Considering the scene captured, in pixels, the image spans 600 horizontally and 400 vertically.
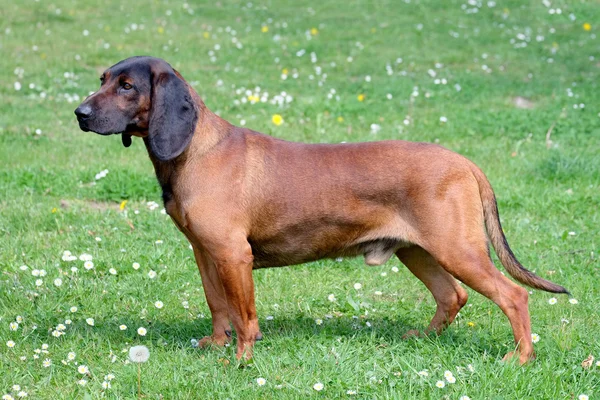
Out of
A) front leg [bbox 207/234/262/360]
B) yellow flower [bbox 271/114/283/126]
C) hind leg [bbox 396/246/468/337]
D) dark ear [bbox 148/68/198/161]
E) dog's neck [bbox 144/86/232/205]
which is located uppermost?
dark ear [bbox 148/68/198/161]

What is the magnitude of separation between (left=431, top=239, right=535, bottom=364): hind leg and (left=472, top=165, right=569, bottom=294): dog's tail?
150mm

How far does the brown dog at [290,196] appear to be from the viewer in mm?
4281

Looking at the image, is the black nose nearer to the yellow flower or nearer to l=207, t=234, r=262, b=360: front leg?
l=207, t=234, r=262, b=360: front leg

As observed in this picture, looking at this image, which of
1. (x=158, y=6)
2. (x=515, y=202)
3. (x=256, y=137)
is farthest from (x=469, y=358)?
(x=158, y=6)

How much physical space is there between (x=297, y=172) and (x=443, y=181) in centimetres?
79

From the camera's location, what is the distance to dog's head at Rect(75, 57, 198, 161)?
4.25 m

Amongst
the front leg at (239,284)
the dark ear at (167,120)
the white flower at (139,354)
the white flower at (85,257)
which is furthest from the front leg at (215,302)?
the white flower at (85,257)

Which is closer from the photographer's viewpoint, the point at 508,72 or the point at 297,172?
the point at 297,172

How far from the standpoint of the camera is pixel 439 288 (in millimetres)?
4859

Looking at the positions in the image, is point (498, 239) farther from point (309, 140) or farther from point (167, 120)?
point (309, 140)

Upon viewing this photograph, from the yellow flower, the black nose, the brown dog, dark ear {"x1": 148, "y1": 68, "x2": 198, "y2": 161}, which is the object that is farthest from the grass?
the black nose

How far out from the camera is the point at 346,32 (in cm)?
1406

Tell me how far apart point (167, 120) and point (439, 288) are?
188cm

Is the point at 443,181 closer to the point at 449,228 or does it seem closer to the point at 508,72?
the point at 449,228
